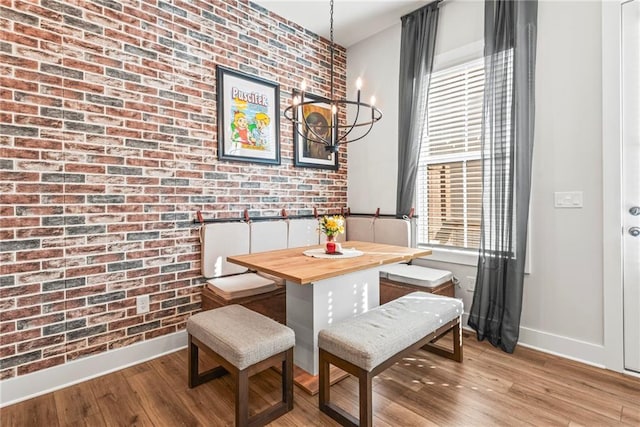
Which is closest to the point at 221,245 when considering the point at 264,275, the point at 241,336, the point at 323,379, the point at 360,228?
the point at 264,275

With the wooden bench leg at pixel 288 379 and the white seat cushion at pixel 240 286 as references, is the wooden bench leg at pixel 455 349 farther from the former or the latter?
the white seat cushion at pixel 240 286

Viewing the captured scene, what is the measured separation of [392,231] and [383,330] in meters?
1.69

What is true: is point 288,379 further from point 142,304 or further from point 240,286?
point 142,304

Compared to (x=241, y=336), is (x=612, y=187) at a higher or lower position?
higher

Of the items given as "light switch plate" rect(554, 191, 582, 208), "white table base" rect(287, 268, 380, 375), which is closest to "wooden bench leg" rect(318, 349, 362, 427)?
"white table base" rect(287, 268, 380, 375)

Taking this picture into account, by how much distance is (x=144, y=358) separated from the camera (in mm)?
2342

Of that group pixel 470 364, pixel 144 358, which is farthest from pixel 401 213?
pixel 144 358

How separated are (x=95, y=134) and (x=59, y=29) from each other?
25.7 inches

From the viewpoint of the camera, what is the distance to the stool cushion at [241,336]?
1523 millimetres

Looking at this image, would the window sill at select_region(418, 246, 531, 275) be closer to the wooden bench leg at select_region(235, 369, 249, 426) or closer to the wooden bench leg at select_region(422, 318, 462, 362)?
the wooden bench leg at select_region(422, 318, 462, 362)

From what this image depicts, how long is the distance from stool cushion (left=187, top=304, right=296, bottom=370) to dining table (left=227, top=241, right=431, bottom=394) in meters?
0.29

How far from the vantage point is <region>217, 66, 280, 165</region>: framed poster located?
2.77 meters

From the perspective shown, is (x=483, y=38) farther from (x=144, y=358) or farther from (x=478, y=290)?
(x=144, y=358)

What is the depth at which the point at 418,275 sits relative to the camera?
2711 mm
